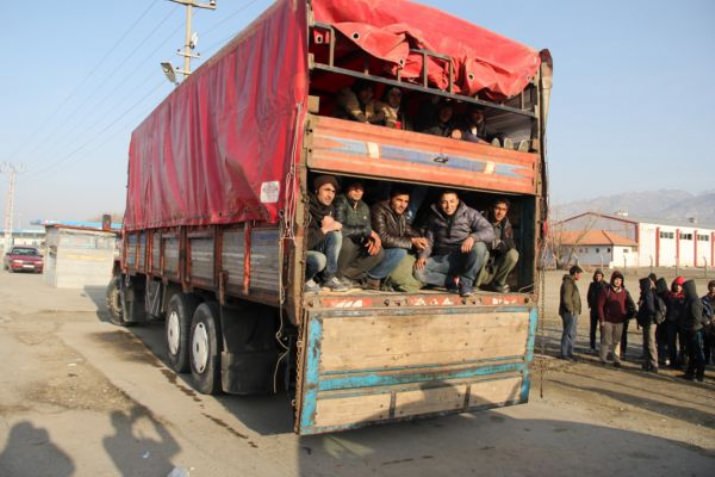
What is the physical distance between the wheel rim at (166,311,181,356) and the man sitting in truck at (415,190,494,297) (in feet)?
11.5

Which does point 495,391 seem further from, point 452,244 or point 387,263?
point 387,263

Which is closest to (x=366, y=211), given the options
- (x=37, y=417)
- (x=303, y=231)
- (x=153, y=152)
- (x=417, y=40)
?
(x=303, y=231)

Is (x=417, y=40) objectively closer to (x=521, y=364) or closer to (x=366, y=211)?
(x=366, y=211)

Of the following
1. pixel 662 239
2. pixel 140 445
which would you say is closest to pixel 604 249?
pixel 662 239

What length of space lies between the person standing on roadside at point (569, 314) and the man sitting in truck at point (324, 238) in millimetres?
6333

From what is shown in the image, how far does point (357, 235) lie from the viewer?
17.5ft

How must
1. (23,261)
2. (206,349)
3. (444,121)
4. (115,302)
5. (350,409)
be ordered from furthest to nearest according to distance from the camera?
1. (23,261)
2. (115,302)
3. (206,349)
4. (444,121)
5. (350,409)

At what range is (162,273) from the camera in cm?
809

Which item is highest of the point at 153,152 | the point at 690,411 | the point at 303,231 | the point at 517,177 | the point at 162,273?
the point at 153,152

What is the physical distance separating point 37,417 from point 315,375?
10.3ft

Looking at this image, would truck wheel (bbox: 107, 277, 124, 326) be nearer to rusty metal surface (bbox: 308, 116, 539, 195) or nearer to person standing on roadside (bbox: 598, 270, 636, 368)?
rusty metal surface (bbox: 308, 116, 539, 195)

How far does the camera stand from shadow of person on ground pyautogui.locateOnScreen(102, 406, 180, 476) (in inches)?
169

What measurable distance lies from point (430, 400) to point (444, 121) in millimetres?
2953

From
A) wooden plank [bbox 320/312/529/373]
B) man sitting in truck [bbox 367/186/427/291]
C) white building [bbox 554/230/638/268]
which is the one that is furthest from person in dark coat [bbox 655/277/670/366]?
white building [bbox 554/230/638/268]
